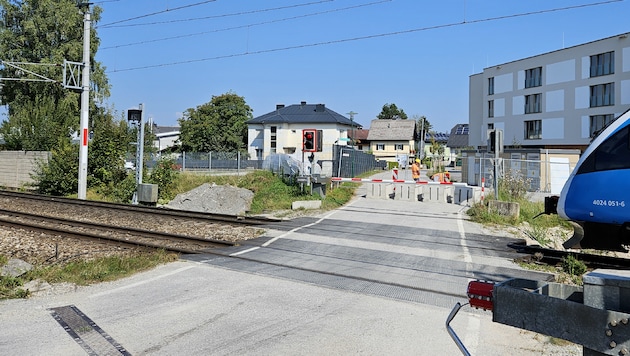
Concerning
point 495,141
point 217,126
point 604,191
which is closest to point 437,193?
point 495,141

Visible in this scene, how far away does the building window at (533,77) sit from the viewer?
59.1m

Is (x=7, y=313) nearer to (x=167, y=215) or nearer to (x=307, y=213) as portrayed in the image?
(x=167, y=215)

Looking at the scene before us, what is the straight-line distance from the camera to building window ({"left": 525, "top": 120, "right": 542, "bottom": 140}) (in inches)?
2325

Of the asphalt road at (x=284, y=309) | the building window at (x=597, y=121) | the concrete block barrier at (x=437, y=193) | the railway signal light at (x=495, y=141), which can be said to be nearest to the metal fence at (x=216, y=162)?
the concrete block barrier at (x=437, y=193)

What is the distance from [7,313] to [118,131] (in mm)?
21471

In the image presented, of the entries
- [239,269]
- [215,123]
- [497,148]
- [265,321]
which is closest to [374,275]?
[239,269]

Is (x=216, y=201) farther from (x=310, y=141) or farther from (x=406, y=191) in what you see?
(x=406, y=191)

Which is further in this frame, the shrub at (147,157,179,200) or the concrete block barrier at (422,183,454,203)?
the shrub at (147,157,179,200)

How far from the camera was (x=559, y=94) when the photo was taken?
56.8m

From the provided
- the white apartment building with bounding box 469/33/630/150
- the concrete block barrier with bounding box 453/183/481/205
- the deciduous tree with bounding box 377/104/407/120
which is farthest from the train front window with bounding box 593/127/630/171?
the deciduous tree with bounding box 377/104/407/120

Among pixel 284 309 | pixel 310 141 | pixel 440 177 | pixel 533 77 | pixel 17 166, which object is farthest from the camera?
pixel 533 77

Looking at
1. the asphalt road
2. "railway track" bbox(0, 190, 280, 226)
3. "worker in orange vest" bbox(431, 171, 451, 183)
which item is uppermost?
"worker in orange vest" bbox(431, 171, 451, 183)

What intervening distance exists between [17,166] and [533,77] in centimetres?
5198

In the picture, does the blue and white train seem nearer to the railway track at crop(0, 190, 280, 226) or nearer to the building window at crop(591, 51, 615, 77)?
the railway track at crop(0, 190, 280, 226)
